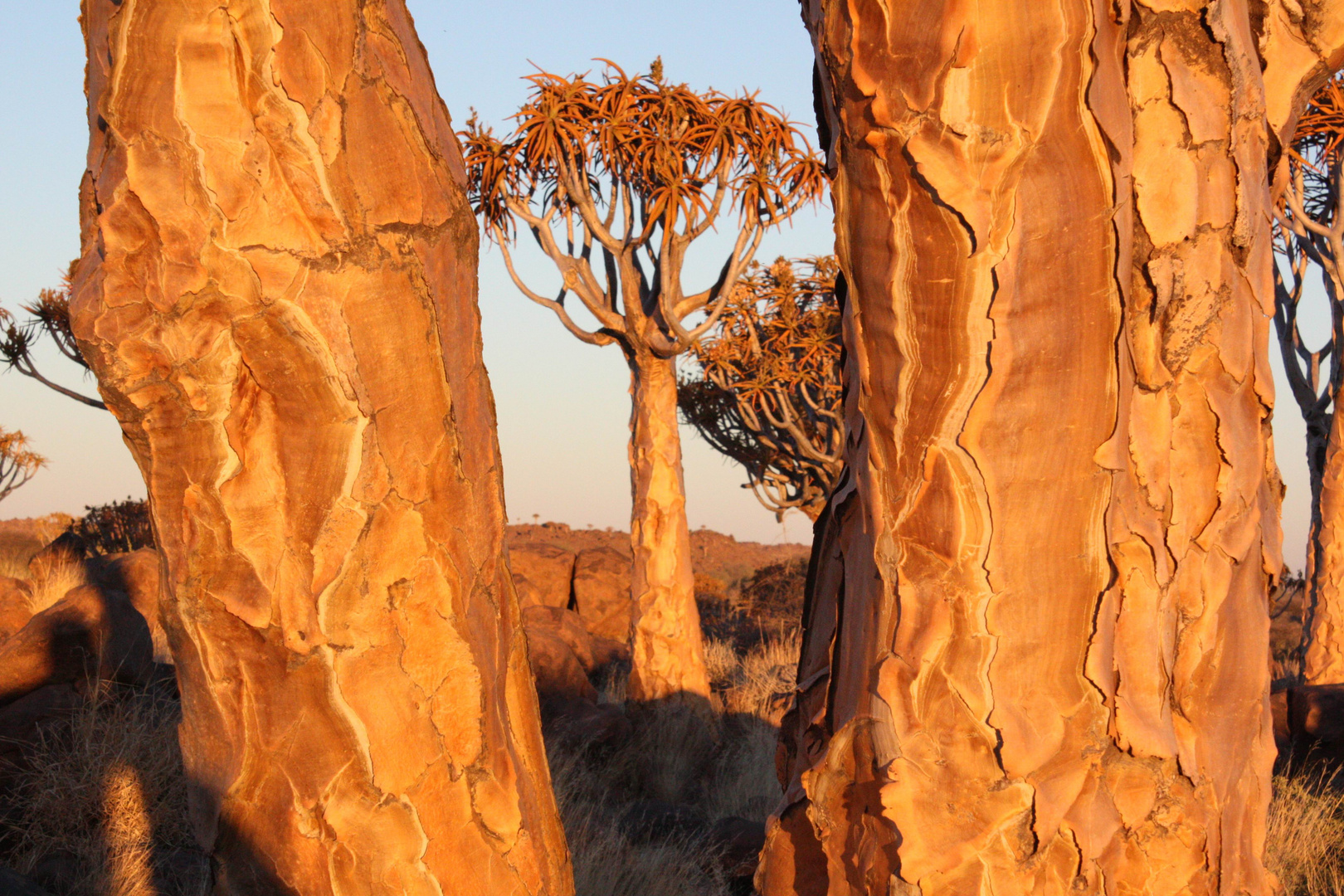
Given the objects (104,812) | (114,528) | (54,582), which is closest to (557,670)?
(104,812)

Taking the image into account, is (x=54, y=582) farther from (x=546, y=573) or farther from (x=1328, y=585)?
(x=1328, y=585)

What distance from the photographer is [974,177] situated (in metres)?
1.68

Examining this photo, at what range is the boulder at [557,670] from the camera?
7.85 metres

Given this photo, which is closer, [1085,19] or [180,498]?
[1085,19]

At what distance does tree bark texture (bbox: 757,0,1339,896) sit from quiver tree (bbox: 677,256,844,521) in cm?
1042

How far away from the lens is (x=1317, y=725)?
6.11m

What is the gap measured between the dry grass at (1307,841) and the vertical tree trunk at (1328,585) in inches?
143

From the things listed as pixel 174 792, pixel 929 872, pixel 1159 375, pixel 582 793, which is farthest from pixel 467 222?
pixel 582 793

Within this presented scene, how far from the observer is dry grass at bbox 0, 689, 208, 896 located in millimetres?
3949

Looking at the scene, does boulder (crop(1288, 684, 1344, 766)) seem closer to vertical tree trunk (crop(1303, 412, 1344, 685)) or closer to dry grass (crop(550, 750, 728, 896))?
vertical tree trunk (crop(1303, 412, 1344, 685))

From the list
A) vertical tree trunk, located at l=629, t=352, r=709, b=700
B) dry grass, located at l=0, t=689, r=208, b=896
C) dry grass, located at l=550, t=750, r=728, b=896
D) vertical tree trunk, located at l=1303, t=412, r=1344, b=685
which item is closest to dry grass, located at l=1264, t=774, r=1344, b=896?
dry grass, located at l=550, t=750, r=728, b=896

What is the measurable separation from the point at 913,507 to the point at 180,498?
1318 millimetres

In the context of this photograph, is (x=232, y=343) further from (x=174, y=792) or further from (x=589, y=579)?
(x=589, y=579)

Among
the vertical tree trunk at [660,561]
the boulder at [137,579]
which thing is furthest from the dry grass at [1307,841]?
the boulder at [137,579]
